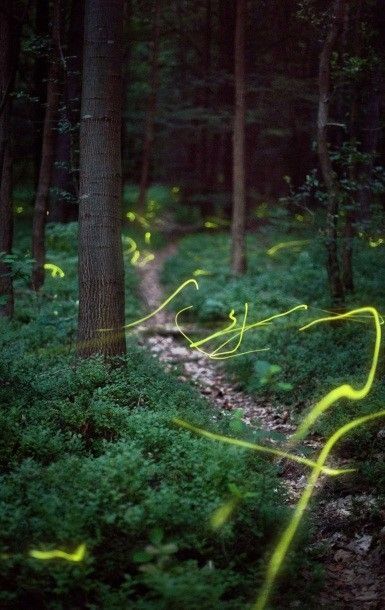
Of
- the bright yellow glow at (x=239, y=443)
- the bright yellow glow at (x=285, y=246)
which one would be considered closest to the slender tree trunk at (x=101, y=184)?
the bright yellow glow at (x=239, y=443)

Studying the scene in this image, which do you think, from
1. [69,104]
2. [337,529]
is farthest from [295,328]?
[69,104]

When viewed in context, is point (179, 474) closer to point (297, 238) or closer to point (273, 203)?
point (297, 238)

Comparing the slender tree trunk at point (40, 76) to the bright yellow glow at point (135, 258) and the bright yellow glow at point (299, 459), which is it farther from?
the bright yellow glow at point (299, 459)

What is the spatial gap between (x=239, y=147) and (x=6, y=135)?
9.64m

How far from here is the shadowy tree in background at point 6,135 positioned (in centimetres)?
927

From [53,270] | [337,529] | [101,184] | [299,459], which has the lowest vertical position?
[337,529]

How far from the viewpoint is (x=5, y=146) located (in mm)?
9305

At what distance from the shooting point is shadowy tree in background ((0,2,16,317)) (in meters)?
9.27

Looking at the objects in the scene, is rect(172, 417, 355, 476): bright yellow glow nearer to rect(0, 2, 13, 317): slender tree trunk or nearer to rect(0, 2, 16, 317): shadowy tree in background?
rect(0, 2, 16, 317): shadowy tree in background

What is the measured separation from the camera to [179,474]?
5977 millimetres

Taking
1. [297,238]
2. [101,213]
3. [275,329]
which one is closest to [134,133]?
[297,238]

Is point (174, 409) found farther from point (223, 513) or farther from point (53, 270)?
point (53, 270)

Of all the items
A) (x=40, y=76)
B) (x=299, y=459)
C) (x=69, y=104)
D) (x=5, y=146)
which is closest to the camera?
(x=299, y=459)

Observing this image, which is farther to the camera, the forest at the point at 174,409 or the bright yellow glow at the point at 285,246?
the bright yellow glow at the point at 285,246
